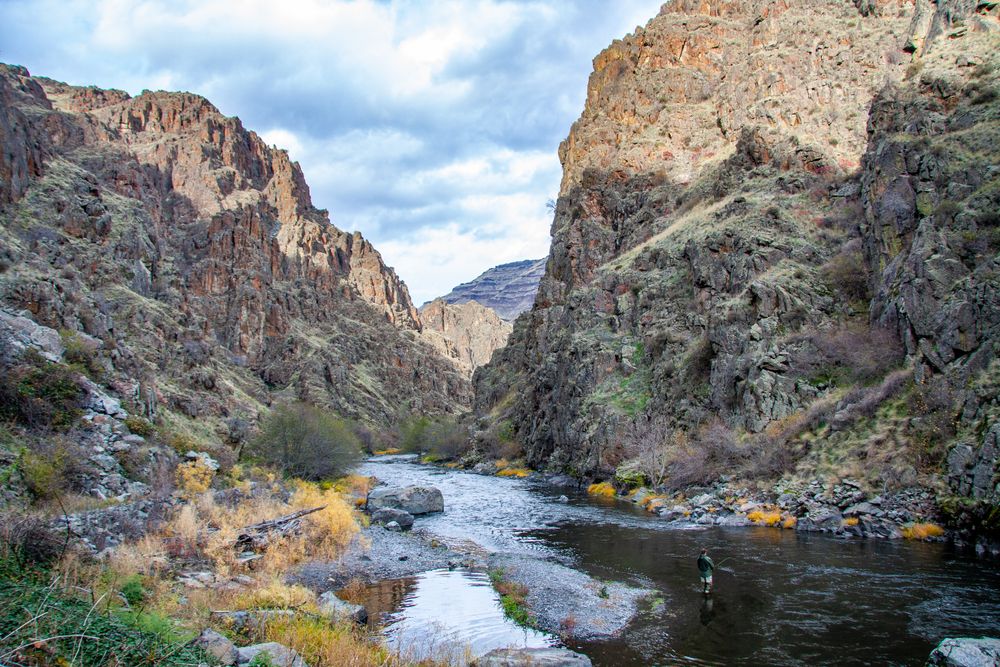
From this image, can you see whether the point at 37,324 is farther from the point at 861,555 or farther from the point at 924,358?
the point at 924,358

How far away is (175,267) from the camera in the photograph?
329ft

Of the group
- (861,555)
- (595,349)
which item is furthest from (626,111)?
(861,555)

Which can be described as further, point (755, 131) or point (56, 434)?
point (755, 131)

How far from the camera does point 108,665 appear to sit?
5.82 m

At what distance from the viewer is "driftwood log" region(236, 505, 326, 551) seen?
58.1 ft

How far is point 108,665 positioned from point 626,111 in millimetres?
95043

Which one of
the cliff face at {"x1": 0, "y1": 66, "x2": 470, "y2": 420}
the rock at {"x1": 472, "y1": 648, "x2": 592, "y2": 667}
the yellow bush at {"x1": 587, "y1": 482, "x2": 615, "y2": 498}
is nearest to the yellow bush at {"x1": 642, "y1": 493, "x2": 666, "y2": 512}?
the yellow bush at {"x1": 587, "y1": 482, "x2": 615, "y2": 498}


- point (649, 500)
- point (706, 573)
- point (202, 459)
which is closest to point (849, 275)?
point (649, 500)

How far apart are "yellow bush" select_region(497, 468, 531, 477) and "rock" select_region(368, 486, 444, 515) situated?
28284 mm

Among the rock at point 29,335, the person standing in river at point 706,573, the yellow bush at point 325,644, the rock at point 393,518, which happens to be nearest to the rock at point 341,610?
the yellow bush at point 325,644

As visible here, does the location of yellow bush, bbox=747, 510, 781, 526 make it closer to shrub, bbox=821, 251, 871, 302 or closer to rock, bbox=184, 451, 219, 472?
shrub, bbox=821, 251, 871, 302

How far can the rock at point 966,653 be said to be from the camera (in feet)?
32.5

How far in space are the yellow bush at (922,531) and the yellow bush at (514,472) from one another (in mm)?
43276

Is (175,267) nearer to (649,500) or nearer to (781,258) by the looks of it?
(649,500)
